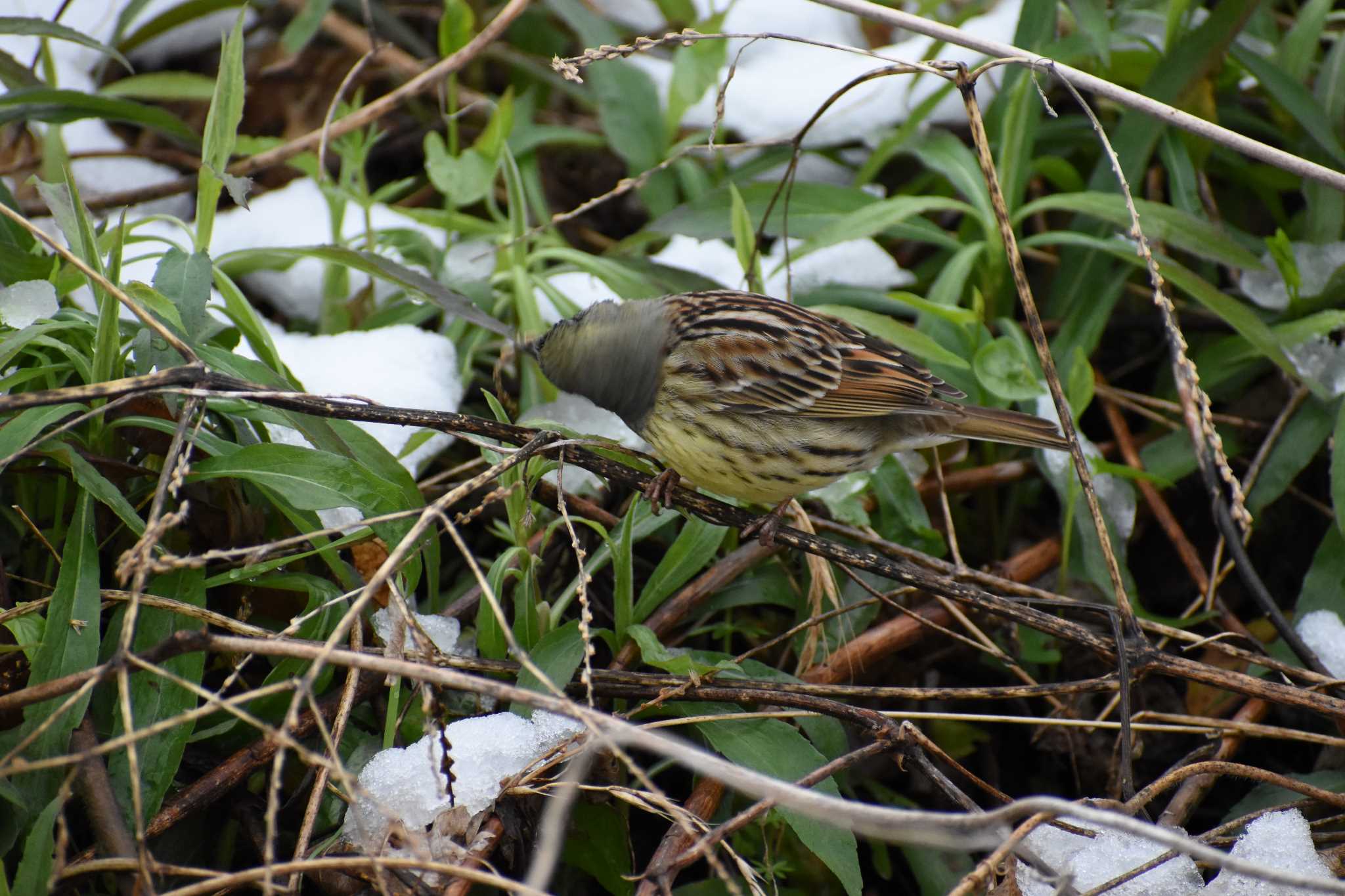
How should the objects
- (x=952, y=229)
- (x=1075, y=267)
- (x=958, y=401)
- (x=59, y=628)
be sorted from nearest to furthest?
(x=59, y=628), (x=958, y=401), (x=1075, y=267), (x=952, y=229)

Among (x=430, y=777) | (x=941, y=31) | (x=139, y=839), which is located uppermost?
(x=941, y=31)

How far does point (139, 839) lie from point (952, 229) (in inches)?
130

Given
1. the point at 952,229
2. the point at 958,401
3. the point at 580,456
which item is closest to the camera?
the point at 580,456

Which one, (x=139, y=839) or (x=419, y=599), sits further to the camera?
(x=419, y=599)

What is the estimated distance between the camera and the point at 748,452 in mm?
2801

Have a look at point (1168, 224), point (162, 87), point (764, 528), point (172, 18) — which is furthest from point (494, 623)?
point (172, 18)

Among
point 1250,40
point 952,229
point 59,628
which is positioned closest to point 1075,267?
point 952,229

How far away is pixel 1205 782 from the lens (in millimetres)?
2625

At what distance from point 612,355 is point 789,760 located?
103cm

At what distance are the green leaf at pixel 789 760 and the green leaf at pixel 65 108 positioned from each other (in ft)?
7.50

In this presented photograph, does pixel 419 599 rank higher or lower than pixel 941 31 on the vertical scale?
lower

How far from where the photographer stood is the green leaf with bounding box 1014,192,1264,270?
3.33m

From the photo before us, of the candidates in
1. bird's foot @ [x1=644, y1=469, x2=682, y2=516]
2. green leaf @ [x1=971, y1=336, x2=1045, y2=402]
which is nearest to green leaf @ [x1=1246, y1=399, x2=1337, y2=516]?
green leaf @ [x1=971, y1=336, x2=1045, y2=402]

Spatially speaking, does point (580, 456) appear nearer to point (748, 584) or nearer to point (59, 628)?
point (748, 584)
